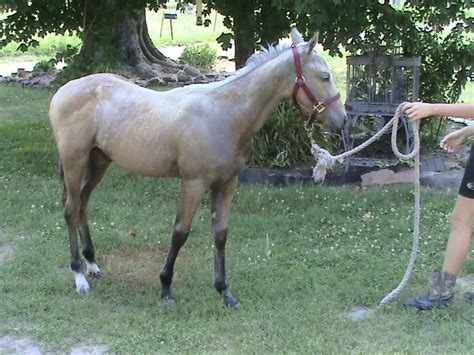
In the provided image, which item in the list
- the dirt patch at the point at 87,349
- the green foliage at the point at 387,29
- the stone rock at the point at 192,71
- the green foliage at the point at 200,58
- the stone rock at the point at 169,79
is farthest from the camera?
the green foliage at the point at 200,58

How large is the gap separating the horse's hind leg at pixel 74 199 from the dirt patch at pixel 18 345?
786 mm

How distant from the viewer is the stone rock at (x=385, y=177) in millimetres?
7754

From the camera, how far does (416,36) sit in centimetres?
784

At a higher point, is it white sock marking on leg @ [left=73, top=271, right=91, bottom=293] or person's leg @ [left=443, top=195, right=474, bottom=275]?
person's leg @ [left=443, top=195, right=474, bottom=275]

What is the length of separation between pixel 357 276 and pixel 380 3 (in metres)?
3.54

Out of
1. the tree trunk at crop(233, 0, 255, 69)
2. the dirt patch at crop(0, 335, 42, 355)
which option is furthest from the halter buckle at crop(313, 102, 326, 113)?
the tree trunk at crop(233, 0, 255, 69)

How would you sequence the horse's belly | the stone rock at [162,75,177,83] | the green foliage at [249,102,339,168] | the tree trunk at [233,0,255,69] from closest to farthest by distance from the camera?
the horse's belly < the tree trunk at [233,0,255,69] < the green foliage at [249,102,339,168] < the stone rock at [162,75,177,83]

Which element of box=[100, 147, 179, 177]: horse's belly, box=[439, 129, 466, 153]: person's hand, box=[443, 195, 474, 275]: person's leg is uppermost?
box=[439, 129, 466, 153]: person's hand

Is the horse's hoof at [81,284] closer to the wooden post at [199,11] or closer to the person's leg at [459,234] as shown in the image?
the person's leg at [459,234]

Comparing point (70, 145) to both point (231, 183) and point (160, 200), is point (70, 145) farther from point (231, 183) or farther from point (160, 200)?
point (160, 200)

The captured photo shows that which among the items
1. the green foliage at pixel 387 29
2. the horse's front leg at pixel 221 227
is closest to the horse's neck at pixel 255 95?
the horse's front leg at pixel 221 227

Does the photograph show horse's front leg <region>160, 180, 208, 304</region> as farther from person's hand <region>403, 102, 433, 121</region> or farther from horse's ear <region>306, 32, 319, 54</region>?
person's hand <region>403, 102, 433, 121</region>

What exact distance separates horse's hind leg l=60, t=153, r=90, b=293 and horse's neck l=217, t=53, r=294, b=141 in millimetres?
1220

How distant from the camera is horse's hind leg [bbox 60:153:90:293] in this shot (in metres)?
5.15
